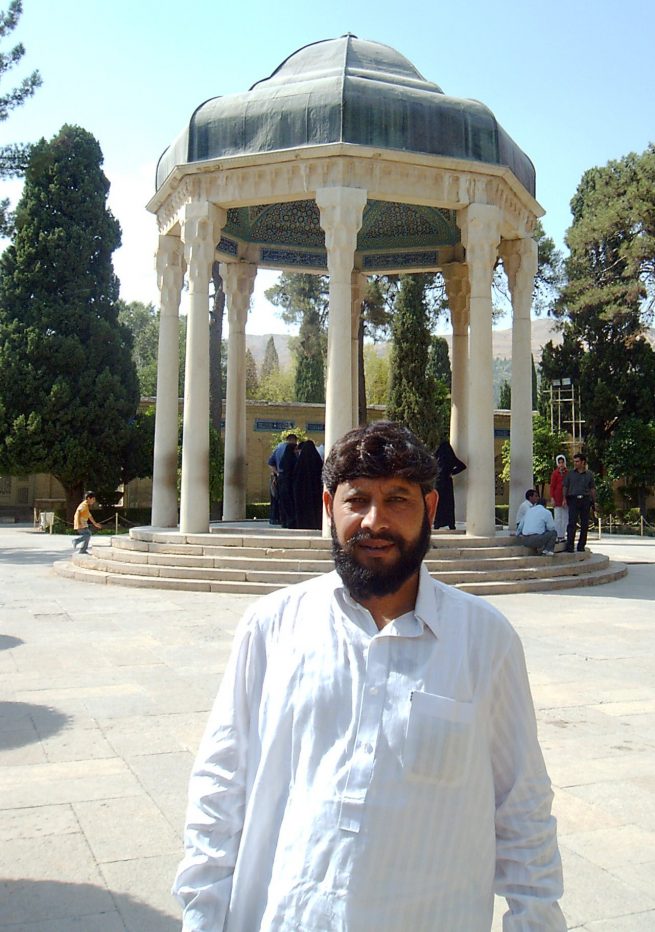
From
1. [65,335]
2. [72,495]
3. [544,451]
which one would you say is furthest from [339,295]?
[544,451]

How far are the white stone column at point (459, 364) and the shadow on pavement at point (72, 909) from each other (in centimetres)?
1302

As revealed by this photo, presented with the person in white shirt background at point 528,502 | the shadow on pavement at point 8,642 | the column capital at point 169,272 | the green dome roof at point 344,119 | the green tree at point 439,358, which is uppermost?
the green tree at point 439,358

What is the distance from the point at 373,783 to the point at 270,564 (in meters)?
9.22

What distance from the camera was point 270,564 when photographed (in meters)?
10.9

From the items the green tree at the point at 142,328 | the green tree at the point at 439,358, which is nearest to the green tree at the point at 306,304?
the green tree at the point at 439,358

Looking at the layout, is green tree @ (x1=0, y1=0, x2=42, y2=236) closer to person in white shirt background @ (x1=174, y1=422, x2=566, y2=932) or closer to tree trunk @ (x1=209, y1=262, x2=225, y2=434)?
tree trunk @ (x1=209, y1=262, x2=225, y2=434)

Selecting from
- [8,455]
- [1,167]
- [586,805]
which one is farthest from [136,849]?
[8,455]

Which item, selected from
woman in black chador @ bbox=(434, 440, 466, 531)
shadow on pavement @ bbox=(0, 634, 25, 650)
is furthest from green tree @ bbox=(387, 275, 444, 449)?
shadow on pavement @ bbox=(0, 634, 25, 650)

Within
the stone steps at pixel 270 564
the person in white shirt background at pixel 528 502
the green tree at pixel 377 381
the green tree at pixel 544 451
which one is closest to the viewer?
the stone steps at pixel 270 564

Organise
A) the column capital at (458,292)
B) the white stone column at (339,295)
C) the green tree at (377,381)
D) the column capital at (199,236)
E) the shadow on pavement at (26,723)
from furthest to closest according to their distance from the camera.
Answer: the green tree at (377,381)
the column capital at (458,292)
the column capital at (199,236)
the white stone column at (339,295)
the shadow on pavement at (26,723)

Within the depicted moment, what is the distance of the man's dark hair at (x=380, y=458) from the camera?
1919mm

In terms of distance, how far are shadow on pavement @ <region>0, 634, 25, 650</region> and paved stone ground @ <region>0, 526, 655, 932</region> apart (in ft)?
0.07

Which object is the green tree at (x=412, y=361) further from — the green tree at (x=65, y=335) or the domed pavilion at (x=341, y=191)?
the domed pavilion at (x=341, y=191)

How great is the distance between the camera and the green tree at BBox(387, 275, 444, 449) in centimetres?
2853
